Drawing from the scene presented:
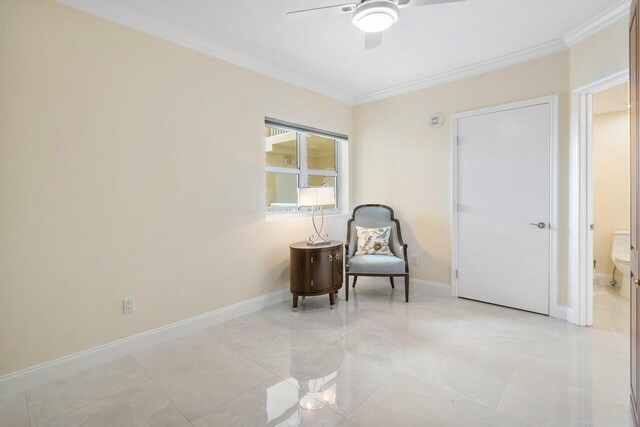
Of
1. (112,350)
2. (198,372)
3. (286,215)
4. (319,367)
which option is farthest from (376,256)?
(112,350)

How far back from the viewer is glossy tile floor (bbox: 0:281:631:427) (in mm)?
1692

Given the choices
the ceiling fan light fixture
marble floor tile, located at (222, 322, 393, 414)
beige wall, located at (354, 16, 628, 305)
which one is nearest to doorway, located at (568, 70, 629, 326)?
beige wall, located at (354, 16, 628, 305)

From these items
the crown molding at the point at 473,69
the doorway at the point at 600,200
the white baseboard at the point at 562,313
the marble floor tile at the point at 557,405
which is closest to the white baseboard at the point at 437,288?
the white baseboard at the point at 562,313

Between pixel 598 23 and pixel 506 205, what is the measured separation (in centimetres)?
163

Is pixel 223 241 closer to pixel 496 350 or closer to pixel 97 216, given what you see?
pixel 97 216

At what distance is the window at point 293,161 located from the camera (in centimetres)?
360

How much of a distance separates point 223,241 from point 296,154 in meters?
1.47

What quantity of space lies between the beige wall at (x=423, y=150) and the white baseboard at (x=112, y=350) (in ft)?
6.78

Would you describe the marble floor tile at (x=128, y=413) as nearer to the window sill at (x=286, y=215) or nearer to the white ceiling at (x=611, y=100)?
the window sill at (x=286, y=215)

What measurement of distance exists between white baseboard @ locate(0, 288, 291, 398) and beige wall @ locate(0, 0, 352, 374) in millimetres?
53

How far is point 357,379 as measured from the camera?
2.03 metres

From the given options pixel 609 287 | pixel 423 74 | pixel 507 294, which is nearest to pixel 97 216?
pixel 423 74

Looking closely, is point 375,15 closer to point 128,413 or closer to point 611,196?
point 128,413

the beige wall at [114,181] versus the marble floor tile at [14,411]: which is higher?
the beige wall at [114,181]
